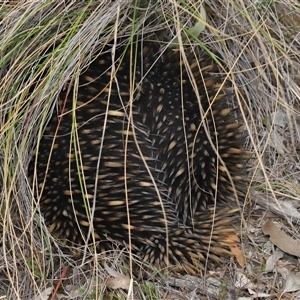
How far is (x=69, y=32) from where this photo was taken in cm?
208

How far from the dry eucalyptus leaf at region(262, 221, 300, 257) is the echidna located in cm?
17

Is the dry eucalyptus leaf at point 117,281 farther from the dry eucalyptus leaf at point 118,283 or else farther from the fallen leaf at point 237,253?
the fallen leaf at point 237,253

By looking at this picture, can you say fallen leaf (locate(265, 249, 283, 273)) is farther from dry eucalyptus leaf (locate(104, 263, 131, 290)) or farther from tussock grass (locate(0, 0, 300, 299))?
dry eucalyptus leaf (locate(104, 263, 131, 290))

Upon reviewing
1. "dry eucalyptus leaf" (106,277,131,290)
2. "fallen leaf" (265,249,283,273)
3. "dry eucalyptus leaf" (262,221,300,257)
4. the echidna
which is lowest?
"fallen leaf" (265,249,283,273)

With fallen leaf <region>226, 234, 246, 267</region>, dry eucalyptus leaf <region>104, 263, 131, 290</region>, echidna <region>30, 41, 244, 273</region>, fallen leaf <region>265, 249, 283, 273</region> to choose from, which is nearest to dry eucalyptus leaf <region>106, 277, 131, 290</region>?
dry eucalyptus leaf <region>104, 263, 131, 290</region>

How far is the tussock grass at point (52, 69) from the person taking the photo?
206cm

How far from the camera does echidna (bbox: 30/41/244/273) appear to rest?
215cm

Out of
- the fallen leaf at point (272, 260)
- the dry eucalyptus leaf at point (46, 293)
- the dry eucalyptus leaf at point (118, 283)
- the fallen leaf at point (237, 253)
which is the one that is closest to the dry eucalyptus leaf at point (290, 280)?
the fallen leaf at point (272, 260)

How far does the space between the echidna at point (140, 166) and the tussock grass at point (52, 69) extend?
0.08 metres

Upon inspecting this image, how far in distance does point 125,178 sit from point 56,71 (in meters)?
0.43

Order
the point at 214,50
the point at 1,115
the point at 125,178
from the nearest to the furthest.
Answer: the point at 125,178 → the point at 1,115 → the point at 214,50

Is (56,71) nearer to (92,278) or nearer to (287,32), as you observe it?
Answer: (92,278)

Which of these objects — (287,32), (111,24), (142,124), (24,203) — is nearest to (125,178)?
(142,124)

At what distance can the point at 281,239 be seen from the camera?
2289mm
